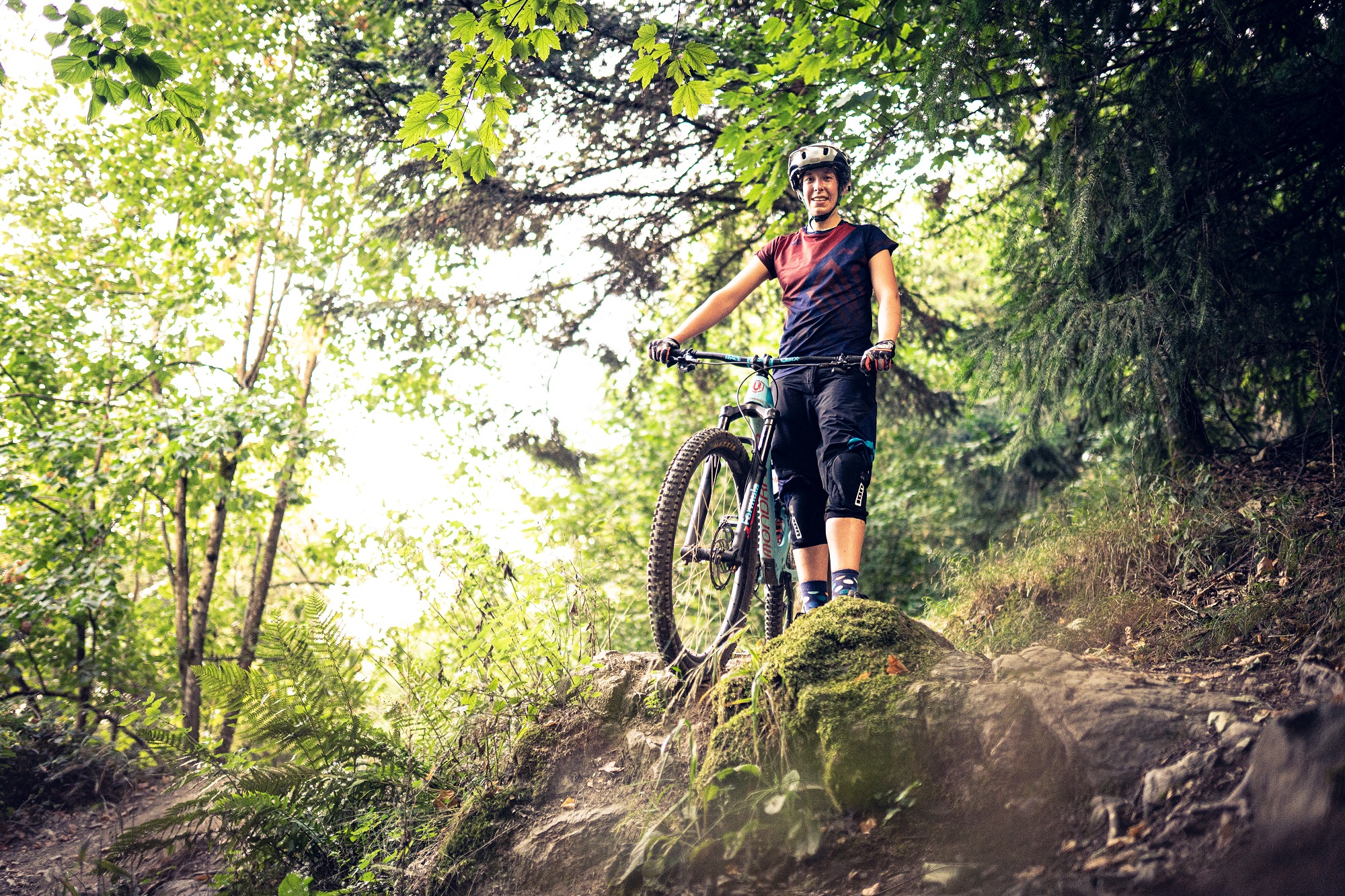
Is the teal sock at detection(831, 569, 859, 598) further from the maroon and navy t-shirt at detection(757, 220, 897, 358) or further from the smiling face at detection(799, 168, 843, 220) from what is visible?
the smiling face at detection(799, 168, 843, 220)

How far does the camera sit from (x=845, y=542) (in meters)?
3.46

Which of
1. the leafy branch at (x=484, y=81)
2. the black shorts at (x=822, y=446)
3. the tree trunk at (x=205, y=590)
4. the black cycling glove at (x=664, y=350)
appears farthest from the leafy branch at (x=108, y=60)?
the tree trunk at (x=205, y=590)

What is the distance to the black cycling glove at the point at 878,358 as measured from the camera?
133 inches

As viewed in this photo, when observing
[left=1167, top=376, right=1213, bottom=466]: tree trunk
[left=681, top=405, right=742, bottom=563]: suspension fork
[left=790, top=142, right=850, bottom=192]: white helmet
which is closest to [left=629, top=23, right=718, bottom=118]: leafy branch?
[left=790, top=142, right=850, bottom=192]: white helmet

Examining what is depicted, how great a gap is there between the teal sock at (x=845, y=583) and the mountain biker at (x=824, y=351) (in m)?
0.05

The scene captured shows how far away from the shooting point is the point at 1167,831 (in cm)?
187

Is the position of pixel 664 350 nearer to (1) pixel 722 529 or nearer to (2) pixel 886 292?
(1) pixel 722 529

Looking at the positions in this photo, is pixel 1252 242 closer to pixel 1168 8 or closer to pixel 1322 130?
pixel 1322 130

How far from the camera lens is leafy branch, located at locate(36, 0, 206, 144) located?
9.83ft

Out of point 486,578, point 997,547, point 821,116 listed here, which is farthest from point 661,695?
point 821,116

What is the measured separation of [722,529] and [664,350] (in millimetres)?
881

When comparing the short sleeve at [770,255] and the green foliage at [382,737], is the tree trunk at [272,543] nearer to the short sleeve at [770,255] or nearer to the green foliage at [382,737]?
the green foliage at [382,737]

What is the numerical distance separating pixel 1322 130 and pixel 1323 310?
91 cm

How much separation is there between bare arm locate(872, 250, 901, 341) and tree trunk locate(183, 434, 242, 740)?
6944 mm
